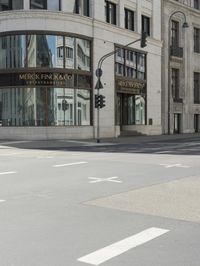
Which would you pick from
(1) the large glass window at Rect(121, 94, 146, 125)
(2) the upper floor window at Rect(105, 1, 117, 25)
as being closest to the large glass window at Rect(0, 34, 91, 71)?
(2) the upper floor window at Rect(105, 1, 117, 25)

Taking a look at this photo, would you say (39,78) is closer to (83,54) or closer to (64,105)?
(64,105)

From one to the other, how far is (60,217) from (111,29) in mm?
34537

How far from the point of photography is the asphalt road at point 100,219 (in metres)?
5.75

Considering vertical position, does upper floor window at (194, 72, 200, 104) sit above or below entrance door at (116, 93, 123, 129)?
above

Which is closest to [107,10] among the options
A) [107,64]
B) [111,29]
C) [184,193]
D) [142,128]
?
[111,29]

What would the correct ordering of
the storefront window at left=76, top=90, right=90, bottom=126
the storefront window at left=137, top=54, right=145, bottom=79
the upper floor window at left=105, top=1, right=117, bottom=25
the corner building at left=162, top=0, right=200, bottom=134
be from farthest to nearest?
the corner building at left=162, top=0, right=200, bottom=134 < the storefront window at left=137, top=54, right=145, bottom=79 < the upper floor window at left=105, top=1, right=117, bottom=25 < the storefront window at left=76, top=90, right=90, bottom=126

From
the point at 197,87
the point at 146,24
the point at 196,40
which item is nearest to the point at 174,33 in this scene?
the point at 196,40

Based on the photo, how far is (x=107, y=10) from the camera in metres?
41.1

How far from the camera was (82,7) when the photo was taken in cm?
3822

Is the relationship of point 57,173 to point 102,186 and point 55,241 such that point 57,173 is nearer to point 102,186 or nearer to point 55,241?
point 102,186

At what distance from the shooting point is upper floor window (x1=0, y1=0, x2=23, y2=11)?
36500mm

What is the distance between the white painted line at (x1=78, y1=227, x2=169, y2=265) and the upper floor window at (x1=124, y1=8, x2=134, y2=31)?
126 feet

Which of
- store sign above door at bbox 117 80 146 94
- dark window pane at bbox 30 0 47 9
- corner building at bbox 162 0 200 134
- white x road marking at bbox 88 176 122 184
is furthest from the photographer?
corner building at bbox 162 0 200 134

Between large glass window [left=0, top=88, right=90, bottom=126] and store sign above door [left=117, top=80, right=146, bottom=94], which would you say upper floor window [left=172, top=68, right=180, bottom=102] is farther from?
large glass window [left=0, top=88, right=90, bottom=126]
